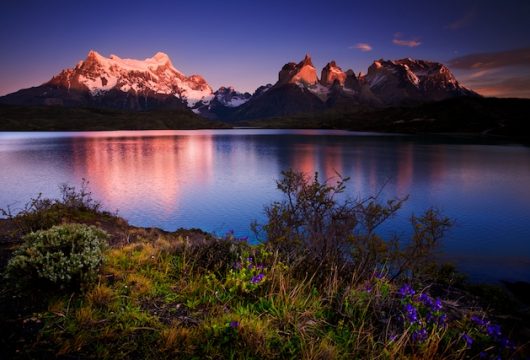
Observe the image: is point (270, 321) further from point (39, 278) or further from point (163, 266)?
point (39, 278)

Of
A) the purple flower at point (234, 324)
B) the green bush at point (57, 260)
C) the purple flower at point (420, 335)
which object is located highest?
the green bush at point (57, 260)

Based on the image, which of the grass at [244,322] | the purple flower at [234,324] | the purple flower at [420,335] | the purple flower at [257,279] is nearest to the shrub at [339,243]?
the grass at [244,322]

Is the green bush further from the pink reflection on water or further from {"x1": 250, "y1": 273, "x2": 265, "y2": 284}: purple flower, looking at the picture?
the pink reflection on water

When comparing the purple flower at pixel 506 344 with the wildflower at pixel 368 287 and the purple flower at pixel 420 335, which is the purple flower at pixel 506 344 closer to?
the purple flower at pixel 420 335

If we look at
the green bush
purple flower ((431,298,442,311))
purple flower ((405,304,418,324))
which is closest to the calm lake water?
purple flower ((431,298,442,311))

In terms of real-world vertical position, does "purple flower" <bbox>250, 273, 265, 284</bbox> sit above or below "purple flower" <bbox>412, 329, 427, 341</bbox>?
above

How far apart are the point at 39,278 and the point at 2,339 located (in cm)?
176

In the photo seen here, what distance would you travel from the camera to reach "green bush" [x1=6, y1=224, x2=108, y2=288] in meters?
6.82

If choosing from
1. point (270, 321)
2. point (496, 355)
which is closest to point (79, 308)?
point (270, 321)

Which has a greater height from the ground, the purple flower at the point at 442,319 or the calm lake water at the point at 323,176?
the purple flower at the point at 442,319

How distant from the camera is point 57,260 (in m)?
7.21

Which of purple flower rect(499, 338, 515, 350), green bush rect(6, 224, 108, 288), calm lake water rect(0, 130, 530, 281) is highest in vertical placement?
green bush rect(6, 224, 108, 288)

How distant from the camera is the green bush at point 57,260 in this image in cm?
682

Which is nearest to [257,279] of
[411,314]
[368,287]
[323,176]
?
[368,287]
